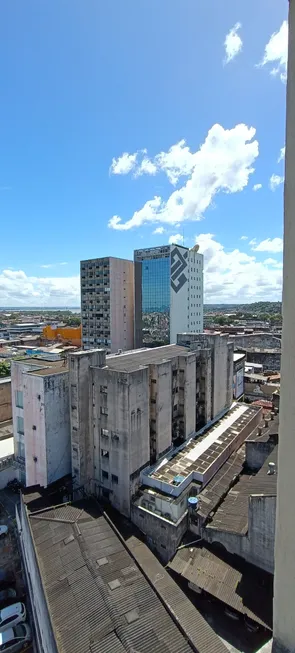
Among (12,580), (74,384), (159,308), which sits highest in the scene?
(159,308)

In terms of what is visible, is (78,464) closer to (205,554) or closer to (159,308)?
(205,554)

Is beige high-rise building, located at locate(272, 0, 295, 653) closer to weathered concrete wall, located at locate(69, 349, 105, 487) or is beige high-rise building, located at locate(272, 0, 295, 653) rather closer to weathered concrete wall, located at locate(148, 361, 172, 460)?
weathered concrete wall, located at locate(69, 349, 105, 487)

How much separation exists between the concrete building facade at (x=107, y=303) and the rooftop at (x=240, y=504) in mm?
46368

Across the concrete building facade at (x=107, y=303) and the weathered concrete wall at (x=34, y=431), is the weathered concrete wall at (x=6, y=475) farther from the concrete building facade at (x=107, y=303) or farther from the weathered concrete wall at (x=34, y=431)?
the concrete building facade at (x=107, y=303)

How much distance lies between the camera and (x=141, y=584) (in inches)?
628

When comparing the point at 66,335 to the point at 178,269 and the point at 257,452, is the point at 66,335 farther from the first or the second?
the point at 257,452

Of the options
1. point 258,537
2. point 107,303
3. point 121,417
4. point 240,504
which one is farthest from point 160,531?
point 107,303

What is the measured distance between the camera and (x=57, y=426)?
998 inches

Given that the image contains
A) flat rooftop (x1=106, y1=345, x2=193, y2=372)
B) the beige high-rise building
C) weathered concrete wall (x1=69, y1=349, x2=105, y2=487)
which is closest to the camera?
the beige high-rise building

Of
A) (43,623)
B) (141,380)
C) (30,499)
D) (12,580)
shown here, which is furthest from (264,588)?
(12,580)

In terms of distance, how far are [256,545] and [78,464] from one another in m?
13.7

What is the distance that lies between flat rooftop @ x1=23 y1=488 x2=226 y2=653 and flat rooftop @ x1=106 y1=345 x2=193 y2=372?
442 inches

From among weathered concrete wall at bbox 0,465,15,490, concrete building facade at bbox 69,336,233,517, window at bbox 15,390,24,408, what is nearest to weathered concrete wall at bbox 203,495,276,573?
concrete building facade at bbox 69,336,233,517

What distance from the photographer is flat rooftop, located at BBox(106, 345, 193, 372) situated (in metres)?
26.6
